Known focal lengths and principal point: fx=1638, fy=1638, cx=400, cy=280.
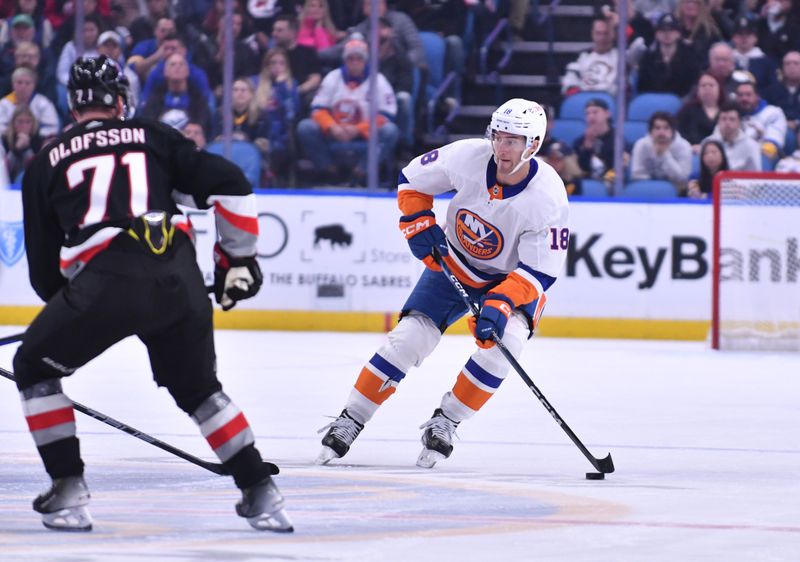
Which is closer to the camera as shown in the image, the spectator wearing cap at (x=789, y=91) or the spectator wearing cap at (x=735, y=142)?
the spectator wearing cap at (x=735, y=142)

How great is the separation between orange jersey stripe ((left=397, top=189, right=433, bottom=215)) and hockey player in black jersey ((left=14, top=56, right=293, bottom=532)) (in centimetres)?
172

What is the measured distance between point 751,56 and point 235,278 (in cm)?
701

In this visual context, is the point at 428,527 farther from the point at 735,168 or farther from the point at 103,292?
the point at 735,168

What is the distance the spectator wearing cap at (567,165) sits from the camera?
31.9 ft

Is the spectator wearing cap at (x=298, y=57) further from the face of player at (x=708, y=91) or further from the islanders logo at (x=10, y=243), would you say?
the face of player at (x=708, y=91)

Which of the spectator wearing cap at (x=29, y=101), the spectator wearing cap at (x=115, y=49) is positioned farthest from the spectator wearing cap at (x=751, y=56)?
the spectator wearing cap at (x=29, y=101)

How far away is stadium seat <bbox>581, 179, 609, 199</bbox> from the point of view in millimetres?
9680

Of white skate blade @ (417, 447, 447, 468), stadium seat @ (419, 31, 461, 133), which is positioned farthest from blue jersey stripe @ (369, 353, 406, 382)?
stadium seat @ (419, 31, 461, 133)

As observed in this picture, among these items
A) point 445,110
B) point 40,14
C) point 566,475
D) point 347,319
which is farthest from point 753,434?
point 40,14

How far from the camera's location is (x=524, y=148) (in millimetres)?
4941

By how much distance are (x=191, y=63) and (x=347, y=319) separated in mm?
1884

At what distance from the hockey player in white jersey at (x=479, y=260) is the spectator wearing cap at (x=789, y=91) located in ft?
16.3

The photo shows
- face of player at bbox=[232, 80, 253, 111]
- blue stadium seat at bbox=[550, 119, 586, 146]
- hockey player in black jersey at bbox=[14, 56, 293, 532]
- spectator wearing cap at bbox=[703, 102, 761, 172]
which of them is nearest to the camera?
hockey player in black jersey at bbox=[14, 56, 293, 532]

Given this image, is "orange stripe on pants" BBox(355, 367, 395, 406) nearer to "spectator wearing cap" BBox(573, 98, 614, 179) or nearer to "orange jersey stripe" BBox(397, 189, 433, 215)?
"orange jersey stripe" BBox(397, 189, 433, 215)
